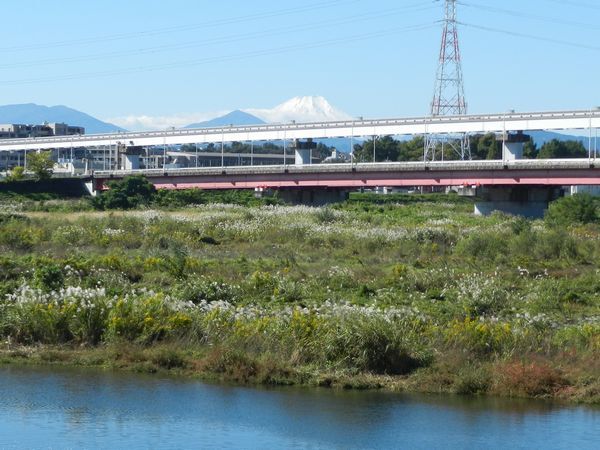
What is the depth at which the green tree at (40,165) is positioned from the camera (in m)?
99.2

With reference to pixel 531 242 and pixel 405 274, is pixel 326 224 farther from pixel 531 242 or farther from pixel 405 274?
pixel 405 274

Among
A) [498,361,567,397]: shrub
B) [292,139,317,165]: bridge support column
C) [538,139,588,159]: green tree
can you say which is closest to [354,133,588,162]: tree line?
[538,139,588,159]: green tree

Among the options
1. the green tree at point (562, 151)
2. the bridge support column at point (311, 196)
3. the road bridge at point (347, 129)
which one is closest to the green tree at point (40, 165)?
the road bridge at point (347, 129)

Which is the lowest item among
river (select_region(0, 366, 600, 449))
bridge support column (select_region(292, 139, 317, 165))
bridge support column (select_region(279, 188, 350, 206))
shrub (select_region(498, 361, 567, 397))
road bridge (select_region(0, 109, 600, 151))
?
river (select_region(0, 366, 600, 449))

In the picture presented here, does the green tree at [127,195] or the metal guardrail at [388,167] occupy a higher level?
the metal guardrail at [388,167]

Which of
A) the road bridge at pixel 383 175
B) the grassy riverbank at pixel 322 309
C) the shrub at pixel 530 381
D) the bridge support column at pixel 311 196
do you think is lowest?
the shrub at pixel 530 381

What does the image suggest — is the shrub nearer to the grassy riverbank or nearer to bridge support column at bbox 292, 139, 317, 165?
the grassy riverbank

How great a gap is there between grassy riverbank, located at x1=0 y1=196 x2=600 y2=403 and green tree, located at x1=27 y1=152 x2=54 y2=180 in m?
52.8

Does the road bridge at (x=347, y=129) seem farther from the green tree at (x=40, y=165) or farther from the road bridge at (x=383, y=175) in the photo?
the green tree at (x=40, y=165)

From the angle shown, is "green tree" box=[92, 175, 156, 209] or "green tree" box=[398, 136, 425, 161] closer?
"green tree" box=[92, 175, 156, 209]

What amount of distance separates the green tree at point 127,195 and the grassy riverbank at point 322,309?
24477 mm

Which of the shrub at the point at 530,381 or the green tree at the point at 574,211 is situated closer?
the shrub at the point at 530,381

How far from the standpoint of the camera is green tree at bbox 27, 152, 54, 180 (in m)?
99.2

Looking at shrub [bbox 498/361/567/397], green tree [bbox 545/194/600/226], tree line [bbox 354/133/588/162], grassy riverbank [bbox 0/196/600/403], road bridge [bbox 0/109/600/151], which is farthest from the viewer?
tree line [bbox 354/133/588/162]
